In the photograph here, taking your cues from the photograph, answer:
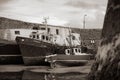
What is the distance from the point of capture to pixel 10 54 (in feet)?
93.8

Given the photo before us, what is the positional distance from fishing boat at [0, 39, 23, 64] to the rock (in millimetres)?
25996

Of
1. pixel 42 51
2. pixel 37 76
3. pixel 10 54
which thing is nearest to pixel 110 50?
pixel 37 76

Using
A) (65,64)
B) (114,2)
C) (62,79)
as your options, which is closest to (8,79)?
(62,79)

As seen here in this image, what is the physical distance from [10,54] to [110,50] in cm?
2665

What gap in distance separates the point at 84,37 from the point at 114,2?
47.0 metres

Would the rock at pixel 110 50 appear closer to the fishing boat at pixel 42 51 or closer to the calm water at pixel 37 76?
the calm water at pixel 37 76

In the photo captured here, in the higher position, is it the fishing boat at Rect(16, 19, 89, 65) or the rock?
the rock

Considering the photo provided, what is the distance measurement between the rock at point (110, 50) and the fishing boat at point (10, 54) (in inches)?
1023

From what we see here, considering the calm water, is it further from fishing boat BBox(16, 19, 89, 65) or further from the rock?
the rock

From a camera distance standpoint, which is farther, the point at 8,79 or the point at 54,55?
the point at 54,55

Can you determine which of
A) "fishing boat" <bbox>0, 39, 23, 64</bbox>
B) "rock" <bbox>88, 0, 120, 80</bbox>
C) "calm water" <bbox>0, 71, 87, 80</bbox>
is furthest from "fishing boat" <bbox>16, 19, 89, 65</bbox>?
"rock" <bbox>88, 0, 120, 80</bbox>

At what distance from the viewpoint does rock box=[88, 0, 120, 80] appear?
2.31 meters

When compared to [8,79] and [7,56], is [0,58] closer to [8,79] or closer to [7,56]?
[7,56]

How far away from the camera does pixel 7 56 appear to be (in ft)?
93.0
